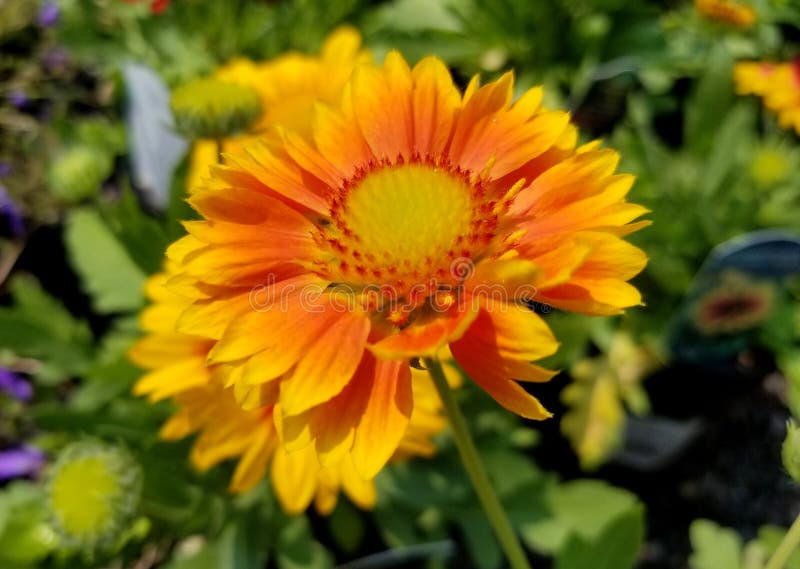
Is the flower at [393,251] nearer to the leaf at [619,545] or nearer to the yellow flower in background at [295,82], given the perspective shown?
the leaf at [619,545]

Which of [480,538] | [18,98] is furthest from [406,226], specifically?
[18,98]

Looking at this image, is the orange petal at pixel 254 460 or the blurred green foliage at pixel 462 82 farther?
the blurred green foliage at pixel 462 82

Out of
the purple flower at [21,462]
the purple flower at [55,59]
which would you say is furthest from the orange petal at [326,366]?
the purple flower at [55,59]

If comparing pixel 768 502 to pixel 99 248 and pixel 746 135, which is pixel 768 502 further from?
pixel 99 248

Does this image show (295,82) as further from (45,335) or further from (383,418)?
(383,418)

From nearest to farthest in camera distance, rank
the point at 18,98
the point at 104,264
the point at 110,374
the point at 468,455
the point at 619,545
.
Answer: the point at 468,455 → the point at 619,545 → the point at 110,374 → the point at 104,264 → the point at 18,98

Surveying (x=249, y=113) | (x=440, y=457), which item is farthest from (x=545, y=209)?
(x=440, y=457)
